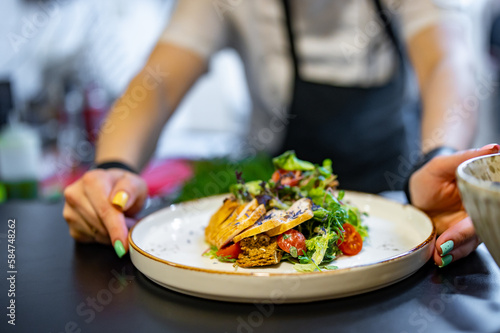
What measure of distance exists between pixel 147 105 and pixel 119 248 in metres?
0.79

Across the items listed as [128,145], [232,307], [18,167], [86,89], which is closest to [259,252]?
[232,307]

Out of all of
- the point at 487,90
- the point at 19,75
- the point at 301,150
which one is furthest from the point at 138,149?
the point at 487,90

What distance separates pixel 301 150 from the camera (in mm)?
2275

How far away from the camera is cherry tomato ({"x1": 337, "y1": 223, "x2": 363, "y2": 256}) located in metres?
1.02

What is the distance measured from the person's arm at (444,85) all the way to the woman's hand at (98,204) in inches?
32.5

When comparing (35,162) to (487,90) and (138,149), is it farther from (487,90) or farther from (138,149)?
(487,90)

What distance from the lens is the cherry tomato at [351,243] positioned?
1017mm

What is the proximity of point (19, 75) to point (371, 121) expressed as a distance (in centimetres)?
289

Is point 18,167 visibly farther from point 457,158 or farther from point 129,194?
point 457,158

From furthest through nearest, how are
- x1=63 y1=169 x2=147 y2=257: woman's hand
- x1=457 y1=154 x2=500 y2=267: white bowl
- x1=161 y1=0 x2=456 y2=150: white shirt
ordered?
1. x1=161 y1=0 x2=456 y2=150: white shirt
2. x1=63 y1=169 x2=147 y2=257: woman's hand
3. x1=457 y1=154 x2=500 y2=267: white bowl

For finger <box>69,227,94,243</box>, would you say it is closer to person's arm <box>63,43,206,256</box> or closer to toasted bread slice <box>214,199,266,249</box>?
person's arm <box>63,43,206,256</box>

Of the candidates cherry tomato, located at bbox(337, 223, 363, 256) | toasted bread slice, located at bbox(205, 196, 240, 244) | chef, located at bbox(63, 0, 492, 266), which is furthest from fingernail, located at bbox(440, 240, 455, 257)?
chef, located at bbox(63, 0, 492, 266)

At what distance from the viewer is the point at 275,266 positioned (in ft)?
3.16

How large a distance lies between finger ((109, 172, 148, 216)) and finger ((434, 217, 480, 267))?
690 millimetres
